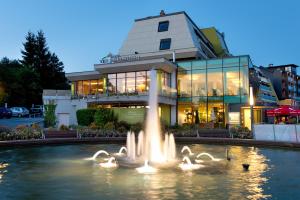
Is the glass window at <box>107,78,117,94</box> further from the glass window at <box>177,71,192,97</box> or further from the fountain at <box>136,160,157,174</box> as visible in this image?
the fountain at <box>136,160,157,174</box>

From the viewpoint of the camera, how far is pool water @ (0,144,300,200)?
409 inches

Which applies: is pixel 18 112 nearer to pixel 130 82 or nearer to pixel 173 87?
pixel 130 82

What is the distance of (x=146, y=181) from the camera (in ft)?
40.9

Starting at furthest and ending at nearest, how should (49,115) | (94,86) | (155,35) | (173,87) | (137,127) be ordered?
(155,35), (94,86), (173,87), (49,115), (137,127)

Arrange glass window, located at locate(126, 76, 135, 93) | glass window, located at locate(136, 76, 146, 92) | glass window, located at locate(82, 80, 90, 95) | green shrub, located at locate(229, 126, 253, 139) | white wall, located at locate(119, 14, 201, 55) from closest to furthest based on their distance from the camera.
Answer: green shrub, located at locate(229, 126, 253, 139), glass window, located at locate(136, 76, 146, 92), glass window, located at locate(126, 76, 135, 93), glass window, located at locate(82, 80, 90, 95), white wall, located at locate(119, 14, 201, 55)

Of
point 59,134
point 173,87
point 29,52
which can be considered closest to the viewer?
point 59,134

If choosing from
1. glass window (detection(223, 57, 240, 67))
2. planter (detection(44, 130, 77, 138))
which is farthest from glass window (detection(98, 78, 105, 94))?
planter (detection(44, 130, 77, 138))

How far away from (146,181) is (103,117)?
25.7m

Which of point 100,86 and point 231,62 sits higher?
point 231,62

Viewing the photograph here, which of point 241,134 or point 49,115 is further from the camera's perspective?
point 49,115

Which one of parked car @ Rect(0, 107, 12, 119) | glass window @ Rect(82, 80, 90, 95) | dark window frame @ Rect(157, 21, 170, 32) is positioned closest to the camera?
glass window @ Rect(82, 80, 90, 95)

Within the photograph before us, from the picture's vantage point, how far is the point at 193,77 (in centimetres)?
4288

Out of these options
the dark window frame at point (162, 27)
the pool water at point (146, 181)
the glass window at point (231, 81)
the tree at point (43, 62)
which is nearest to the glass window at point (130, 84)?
the glass window at point (231, 81)

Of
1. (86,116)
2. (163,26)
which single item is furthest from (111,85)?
(163,26)
